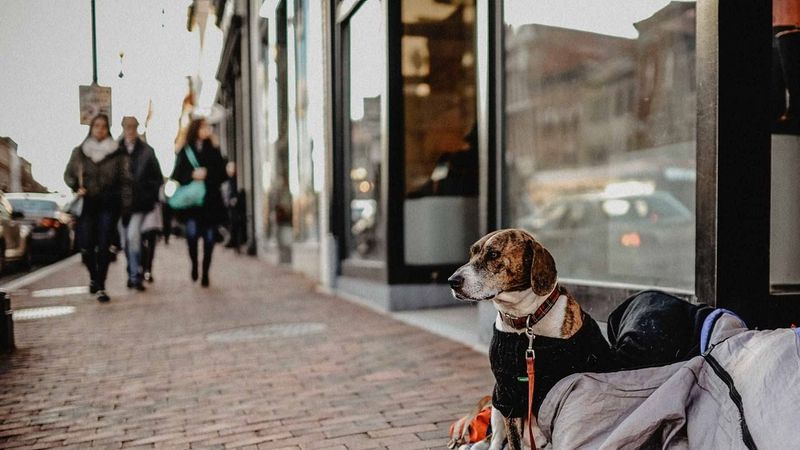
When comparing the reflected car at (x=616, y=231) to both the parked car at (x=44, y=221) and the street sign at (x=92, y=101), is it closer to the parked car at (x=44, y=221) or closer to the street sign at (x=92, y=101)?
the street sign at (x=92, y=101)

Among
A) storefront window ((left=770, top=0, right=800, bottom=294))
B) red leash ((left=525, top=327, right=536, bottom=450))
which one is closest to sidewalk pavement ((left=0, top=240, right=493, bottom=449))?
red leash ((left=525, top=327, right=536, bottom=450))

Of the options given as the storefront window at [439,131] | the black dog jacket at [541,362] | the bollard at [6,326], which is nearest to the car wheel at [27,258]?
the bollard at [6,326]

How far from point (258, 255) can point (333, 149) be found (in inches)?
401

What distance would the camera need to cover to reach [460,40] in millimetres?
8258

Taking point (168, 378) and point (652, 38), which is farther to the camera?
point (652, 38)

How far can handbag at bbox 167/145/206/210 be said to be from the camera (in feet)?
32.4

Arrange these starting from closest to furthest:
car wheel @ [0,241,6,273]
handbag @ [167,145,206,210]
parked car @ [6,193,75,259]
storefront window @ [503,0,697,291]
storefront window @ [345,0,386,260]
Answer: storefront window @ [503,0,697,291] → storefront window @ [345,0,386,260] → handbag @ [167,145,206,210] → car wheel @ [0,241,6,273] → parked car @ [6,193,75,259]

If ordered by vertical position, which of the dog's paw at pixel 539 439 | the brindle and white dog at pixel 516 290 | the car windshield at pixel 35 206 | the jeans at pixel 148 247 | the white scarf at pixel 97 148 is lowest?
the dog's paw at pixel 539 439

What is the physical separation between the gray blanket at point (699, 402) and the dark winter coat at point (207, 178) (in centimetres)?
824

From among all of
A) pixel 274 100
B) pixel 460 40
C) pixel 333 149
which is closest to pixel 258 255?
pixel 274 100

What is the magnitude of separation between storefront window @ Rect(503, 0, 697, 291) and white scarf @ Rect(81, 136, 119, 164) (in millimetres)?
5354

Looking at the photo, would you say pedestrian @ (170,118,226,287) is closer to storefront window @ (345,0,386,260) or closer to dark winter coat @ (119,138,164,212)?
dark winter coat @ (119,138,164,212)

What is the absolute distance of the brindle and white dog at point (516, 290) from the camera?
8.92 feet

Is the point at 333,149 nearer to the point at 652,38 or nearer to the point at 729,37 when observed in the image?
the point at 652,38
